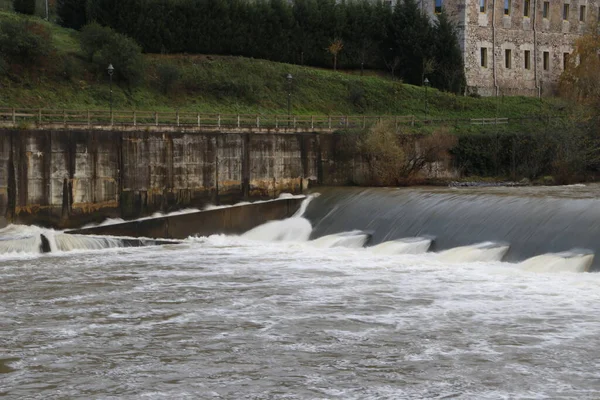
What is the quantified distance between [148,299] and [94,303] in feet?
4.59

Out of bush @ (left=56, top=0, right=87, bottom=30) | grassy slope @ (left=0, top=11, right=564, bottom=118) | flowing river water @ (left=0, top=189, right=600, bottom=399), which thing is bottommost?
flowing river water @ (left=0, top=189, right=600, bottom=399)

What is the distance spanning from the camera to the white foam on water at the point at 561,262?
27062 millimetres

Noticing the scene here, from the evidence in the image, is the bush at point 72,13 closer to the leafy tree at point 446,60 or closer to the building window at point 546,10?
the leafy tree at point 446,60

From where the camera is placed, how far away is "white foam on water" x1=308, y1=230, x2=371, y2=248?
35.3 metres

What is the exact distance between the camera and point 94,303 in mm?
24562

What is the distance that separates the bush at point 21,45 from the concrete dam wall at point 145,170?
1704cm

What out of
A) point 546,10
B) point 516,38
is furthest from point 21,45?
point 546,10

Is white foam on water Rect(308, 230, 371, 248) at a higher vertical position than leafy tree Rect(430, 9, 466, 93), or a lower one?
lower

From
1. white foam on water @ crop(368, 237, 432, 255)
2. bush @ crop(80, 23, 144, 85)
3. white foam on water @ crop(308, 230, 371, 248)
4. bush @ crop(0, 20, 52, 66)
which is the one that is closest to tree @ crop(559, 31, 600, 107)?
Answer: white foam on water @ crop(308, 230, 371, 248)

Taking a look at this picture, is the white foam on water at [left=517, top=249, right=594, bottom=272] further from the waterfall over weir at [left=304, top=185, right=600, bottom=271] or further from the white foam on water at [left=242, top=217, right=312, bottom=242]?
the white foam on water at [left=242, top=217, right=312, bottom=242]

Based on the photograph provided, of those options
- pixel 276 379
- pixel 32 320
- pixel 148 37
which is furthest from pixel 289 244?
pixel 148 37

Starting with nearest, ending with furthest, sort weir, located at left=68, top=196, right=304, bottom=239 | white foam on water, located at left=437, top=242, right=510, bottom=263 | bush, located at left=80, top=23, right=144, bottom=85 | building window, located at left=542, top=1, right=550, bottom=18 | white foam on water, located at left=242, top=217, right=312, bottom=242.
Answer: white foam on water, located at left=437, top=242, right=510, bottom=263
white foam on water, located at left=242, top=217, right=312, bottom=242
weir, located at left=68, top=196, right=304, bottom=239
bush, located at left=80, top=23, right=144, bottom=85
building window, located at left=542, top=1, right=550, bottom=18

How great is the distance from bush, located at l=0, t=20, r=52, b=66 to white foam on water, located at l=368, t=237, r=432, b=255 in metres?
28.8

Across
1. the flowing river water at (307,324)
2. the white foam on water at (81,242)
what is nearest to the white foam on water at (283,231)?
the flowing river water at (307,324)
